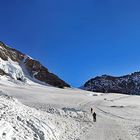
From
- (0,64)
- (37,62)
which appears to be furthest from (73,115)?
(37,62)

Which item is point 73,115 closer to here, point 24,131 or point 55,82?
point 24,131

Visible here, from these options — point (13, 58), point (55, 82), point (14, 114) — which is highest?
point (13, 58)

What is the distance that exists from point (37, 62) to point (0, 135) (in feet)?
495

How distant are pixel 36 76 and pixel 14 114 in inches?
5032

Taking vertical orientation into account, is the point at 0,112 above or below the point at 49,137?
above

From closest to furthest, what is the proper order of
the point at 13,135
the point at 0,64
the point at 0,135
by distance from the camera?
the point at 0,135 < the point at 13,135 < the point at 0,64

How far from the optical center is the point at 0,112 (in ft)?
76.5

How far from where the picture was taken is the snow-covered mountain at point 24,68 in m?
134

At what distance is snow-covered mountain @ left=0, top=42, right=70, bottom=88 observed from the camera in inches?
5290

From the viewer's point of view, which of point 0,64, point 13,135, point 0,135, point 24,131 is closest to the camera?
point 0,135

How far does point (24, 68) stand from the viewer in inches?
6137

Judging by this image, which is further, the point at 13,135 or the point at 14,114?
the point at 14,114

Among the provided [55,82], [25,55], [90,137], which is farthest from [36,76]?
[90,137]

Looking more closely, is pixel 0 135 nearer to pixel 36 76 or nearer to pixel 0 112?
pixel 0 112
